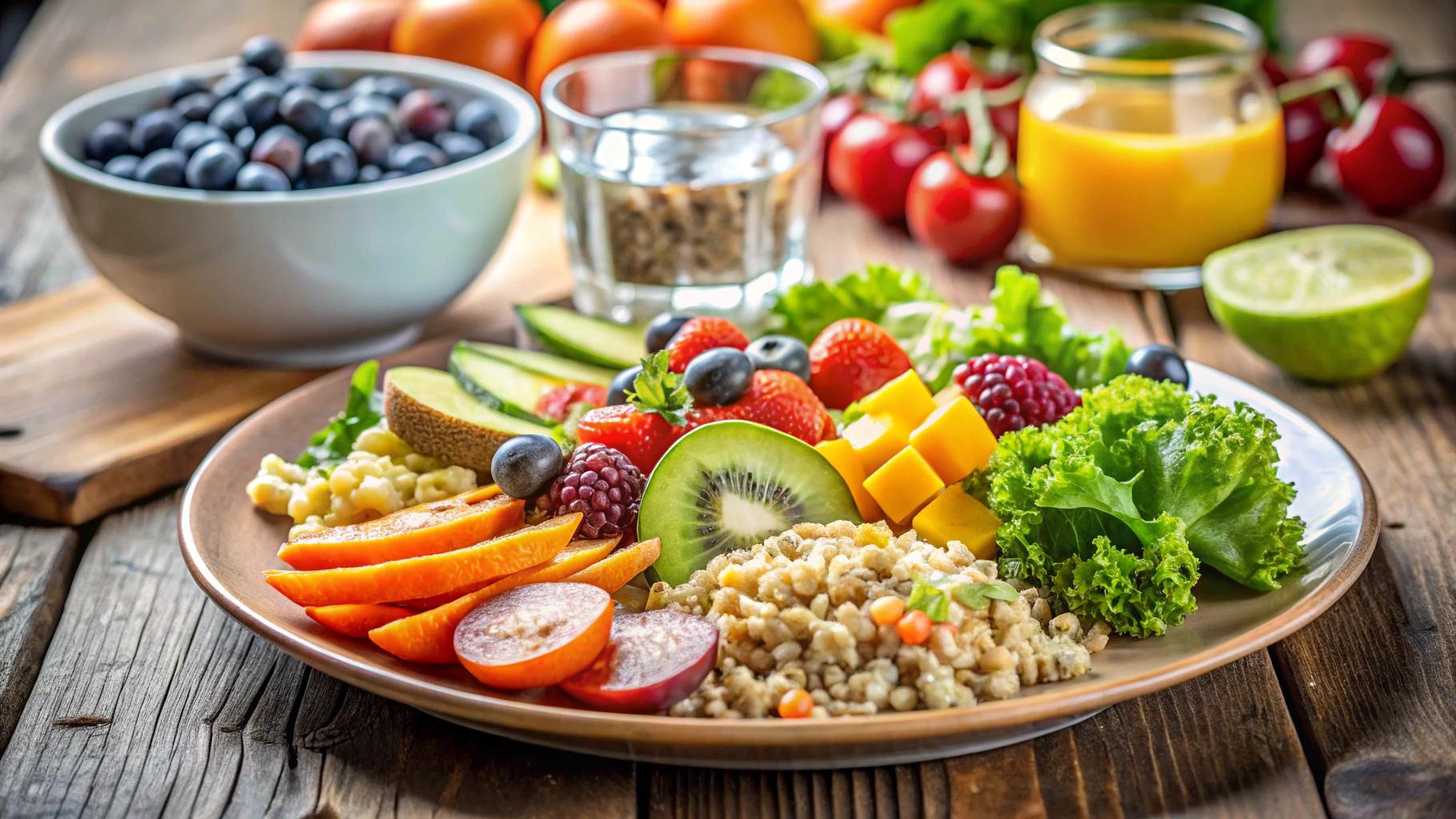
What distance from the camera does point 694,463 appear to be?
1783 millimetres

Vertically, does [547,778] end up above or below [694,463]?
below

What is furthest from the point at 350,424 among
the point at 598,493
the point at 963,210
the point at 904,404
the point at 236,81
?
the point at 963,210

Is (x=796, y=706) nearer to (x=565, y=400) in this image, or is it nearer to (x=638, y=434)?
(x=638, y=434)

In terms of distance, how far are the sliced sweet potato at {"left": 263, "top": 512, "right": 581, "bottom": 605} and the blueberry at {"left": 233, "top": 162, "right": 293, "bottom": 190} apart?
1.04 meters

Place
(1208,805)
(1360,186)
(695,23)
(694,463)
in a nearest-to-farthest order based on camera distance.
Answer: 1. (1208,805)
2. (694,463)
3. (1360,186)
4. (695,23)

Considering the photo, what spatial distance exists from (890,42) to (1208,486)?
2179 mm

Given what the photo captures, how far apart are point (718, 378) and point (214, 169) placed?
111cm

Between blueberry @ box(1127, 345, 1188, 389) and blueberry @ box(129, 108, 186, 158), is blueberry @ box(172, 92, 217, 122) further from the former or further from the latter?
blueberry @ box(1127, 345, 1188, 389)

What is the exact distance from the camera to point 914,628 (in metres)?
1.44

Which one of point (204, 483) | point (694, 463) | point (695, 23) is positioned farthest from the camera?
point (695, 23)

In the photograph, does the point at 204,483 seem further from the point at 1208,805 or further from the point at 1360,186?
the point at 1360,186

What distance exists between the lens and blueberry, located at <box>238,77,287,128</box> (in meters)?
2.61

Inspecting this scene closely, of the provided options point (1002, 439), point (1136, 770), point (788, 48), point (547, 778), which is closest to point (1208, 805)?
point (1136, 770)

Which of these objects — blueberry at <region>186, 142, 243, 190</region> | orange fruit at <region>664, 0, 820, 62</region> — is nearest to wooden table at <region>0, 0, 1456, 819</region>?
blueberry at <region>186, 142, 243, 190</region>
